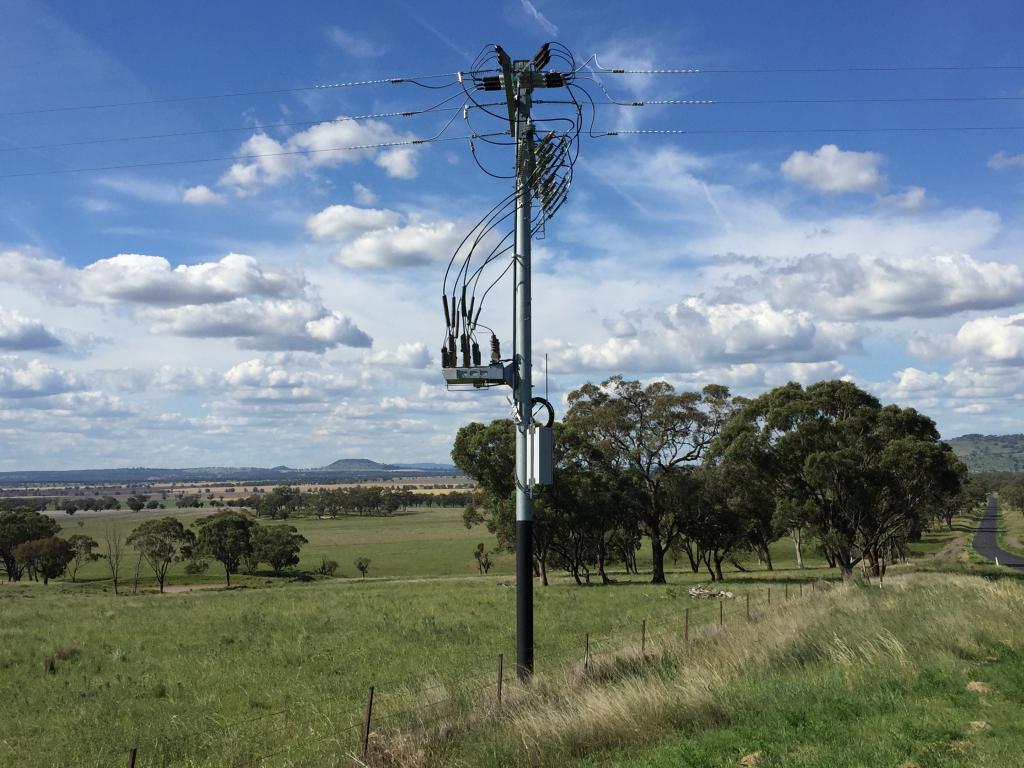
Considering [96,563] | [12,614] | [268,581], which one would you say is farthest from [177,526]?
[12,614]

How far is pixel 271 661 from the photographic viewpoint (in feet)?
72.7

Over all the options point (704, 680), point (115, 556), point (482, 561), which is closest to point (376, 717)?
point (704, 680)

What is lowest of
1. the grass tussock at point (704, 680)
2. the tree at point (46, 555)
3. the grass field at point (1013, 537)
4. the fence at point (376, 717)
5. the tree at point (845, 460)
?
the grass field at point (1013, 537)

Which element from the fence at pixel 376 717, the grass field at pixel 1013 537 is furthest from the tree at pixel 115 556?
the grass field at pixel 1013 537

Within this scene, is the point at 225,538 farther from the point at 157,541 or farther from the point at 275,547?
the point at 157,541

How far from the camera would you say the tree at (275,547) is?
87625 mm

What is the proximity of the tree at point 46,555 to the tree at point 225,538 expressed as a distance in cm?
1444

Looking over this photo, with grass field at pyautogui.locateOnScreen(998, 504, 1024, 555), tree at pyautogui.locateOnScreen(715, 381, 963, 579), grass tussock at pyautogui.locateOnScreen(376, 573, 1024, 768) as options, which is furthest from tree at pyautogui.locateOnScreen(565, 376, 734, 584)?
grass field at pyautogui.locateOnScreen(998, 504, 1024, 555)

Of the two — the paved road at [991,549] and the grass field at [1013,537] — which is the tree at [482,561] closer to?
the paved road at [991,549]

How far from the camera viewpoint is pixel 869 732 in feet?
29.8

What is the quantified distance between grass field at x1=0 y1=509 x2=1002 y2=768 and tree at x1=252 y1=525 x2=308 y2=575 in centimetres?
4266

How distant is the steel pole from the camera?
12.6m

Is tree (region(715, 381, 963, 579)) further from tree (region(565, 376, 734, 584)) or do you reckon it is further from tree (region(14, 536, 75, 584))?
tree (region(14, 536, 75, 584))

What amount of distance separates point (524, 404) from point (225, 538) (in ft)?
252
